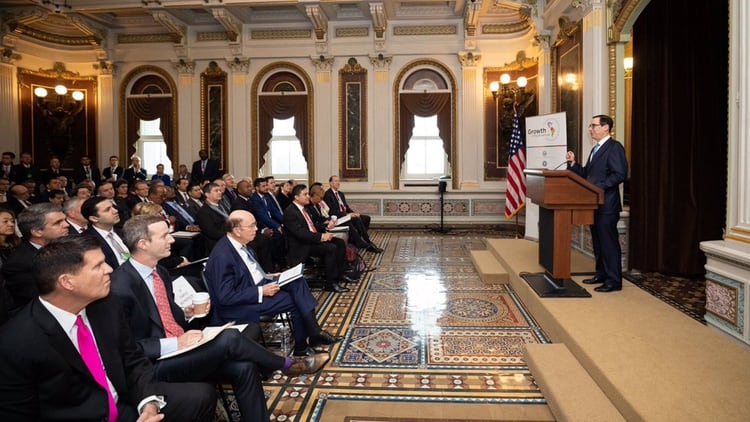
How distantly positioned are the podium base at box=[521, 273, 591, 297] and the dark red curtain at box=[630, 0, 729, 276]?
1.63 metres

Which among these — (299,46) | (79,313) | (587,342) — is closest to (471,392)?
(587,342)

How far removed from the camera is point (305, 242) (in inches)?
207

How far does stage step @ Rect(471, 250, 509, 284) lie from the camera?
18.5 ft

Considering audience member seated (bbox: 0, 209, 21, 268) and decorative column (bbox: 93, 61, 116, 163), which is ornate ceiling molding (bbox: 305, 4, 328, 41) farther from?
audience member seated (bbox: 0, 209, 21, 268)

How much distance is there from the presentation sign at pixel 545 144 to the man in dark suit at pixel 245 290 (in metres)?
4.40

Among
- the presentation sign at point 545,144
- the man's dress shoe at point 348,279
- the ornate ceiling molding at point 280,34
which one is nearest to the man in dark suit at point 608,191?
the presentation sign at point 545,144

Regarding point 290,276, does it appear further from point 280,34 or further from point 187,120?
point 187,120

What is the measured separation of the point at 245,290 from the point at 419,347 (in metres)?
1.37

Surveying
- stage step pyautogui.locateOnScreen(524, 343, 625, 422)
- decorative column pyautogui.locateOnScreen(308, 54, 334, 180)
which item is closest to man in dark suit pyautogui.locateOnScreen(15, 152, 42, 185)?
decorative column pyautogui.locateOnScreen(308, 54, 334, 180)

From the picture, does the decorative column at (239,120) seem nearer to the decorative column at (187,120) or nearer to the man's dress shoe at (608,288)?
the decorative column at (187,120)

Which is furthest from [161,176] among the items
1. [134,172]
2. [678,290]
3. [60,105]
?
[678,290]

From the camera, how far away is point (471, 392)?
2.96 meters

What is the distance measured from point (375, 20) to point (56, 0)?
6073 millimetres

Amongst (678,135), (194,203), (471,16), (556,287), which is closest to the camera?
(556,287)
